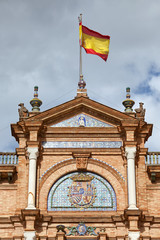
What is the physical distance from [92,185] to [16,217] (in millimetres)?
3919

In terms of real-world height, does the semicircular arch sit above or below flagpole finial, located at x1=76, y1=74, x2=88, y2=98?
below

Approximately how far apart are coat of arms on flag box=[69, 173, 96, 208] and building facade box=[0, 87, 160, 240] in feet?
0.15

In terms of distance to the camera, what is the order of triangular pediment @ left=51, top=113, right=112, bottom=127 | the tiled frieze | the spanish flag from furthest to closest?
the spanish flag → triangular pediment @ left=51, top=113, right=112, bottom=127 → the tiled frieze

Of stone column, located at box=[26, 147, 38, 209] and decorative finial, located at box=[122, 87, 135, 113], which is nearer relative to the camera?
stone column, located at box=[26, 147, 38, 209]

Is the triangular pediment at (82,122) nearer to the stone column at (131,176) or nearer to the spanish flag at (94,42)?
the stone column at (131,176)

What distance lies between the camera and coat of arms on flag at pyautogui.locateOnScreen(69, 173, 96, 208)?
2936 centimetres

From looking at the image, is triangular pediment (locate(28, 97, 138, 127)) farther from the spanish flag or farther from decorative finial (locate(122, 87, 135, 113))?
the spanish flag

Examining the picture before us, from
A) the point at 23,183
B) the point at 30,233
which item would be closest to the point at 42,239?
the point at 30,233

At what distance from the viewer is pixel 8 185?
1177 inches

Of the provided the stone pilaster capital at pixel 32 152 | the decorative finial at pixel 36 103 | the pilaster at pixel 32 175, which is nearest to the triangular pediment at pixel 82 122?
the decorative finial at pixel 36 103

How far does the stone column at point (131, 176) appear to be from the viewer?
94.3 feet

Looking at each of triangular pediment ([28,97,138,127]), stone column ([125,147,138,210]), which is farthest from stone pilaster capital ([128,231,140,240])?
triangular pediment ([28,97,138,127])

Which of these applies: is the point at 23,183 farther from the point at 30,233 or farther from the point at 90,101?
the point at 90,101

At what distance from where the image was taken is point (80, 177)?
30.0 meters
